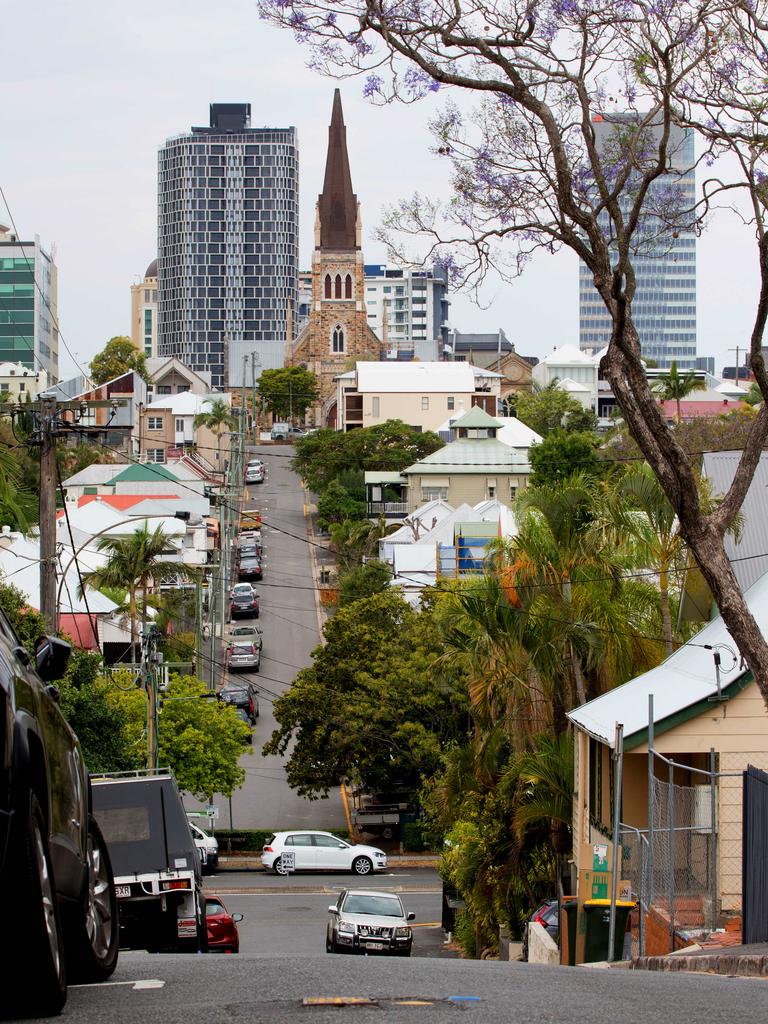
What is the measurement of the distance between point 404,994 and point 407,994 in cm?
1

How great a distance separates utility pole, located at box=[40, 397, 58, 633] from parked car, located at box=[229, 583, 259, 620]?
1822 inches

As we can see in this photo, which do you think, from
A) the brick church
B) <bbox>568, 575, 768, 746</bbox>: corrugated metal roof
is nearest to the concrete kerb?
<bbox>568, 575, 768, 746</bbox>: corrugated metal roof

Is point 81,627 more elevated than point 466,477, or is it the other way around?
point 466,477

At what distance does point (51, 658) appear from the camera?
7414 millimetres

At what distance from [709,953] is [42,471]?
1584 cm

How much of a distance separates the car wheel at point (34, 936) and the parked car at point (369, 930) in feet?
60.5

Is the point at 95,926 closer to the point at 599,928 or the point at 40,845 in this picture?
the point at 40,845

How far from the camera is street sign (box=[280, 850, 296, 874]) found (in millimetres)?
38906

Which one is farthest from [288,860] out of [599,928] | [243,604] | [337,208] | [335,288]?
[337,208]

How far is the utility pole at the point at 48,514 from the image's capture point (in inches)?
957

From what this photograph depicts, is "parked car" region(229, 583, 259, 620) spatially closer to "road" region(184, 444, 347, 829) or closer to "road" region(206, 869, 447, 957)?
"road" region(184, 444, 347, 829)

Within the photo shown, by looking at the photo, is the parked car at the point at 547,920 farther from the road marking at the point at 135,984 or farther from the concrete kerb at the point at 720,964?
the road marking at the point at 135,984

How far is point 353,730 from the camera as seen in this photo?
146ft

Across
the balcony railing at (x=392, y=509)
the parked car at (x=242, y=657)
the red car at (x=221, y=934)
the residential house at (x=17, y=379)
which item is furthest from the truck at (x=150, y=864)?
the residential house at (x=17, y=379)
